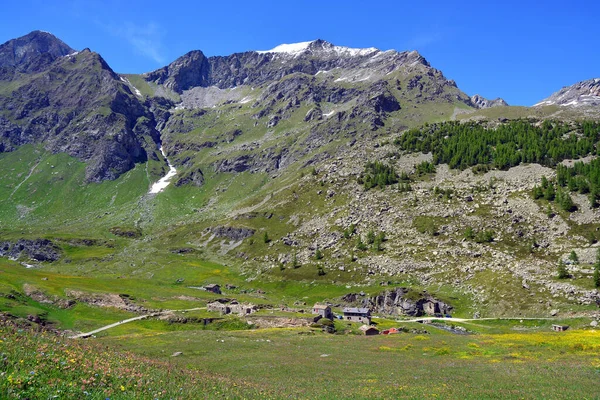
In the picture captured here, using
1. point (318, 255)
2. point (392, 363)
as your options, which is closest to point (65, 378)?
point (392, 363)

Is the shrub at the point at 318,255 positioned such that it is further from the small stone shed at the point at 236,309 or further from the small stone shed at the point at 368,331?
the small stone shed at the point at 368,331

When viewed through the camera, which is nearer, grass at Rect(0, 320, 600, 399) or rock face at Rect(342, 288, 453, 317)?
grass at Rect(0, 320, 600, 399)

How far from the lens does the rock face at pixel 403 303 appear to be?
382 ft

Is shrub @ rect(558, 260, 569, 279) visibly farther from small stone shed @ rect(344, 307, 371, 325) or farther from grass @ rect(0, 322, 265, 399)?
grass @ rect(0, 322, 265, 399)

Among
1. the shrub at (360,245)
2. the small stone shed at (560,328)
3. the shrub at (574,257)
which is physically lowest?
the small stone shed at (560,328)

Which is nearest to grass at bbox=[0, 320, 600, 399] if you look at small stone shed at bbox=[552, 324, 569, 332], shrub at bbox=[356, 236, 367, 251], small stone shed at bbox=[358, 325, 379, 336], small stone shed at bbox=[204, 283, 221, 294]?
small stone shed at bbox=[358, 325, 379, 336]

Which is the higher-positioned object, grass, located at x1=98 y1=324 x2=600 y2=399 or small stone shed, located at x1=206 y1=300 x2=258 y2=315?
grass, located at x1=98 y1=324 x2=600 y2=399

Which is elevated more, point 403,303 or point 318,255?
point 318,255

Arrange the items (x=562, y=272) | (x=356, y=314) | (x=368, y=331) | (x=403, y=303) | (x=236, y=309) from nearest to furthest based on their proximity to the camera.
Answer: (x=368, y=331), (x=236, y=309), (x=356, y=314), (x=562, y=272), (x=403, y=303)

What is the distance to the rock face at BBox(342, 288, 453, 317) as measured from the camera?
4579 inches

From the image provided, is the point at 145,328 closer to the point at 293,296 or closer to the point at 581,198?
the point at 293,296

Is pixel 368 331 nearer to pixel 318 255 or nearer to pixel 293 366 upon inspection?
pixel 293 366

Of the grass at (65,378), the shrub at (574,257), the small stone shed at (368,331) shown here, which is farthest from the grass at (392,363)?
the shrub at (574,257)

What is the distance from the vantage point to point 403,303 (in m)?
122
